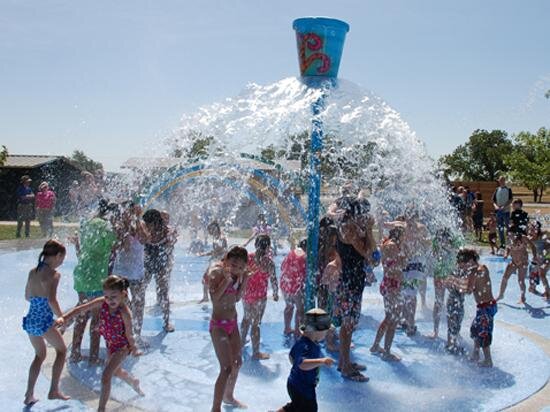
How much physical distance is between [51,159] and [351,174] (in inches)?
844

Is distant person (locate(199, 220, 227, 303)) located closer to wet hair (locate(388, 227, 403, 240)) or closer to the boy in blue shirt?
wet hair (locate(388, 227, 403, 240))

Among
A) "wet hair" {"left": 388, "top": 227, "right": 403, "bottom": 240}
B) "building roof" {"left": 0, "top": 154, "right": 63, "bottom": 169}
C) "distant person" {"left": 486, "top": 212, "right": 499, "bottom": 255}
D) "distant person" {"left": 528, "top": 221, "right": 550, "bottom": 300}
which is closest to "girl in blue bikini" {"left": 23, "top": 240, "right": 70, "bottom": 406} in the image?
"wet hair" {"left": 388, "top": 227, "right": 403, "bottom": 240}

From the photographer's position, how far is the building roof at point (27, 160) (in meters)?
Answer: 24.2

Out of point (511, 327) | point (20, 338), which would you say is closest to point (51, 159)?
point (20, 338)

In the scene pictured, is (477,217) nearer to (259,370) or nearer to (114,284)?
(259,370)

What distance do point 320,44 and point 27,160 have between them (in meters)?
23.2

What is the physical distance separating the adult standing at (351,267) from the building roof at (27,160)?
21845 mm

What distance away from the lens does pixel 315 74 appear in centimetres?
625

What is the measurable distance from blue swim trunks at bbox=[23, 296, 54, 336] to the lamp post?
8.24 ft

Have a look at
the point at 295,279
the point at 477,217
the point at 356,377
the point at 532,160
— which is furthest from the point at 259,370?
the point at 532,160

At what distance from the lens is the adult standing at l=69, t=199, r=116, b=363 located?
17.6 feet

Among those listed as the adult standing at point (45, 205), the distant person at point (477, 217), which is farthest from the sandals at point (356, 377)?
the distant person at point (477, 217)

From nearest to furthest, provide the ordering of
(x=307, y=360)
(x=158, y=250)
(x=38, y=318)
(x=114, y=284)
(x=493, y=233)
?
(x=307, y=360)
(x=114, y=284)
(x=38, y=318)
(x=158, y=250)
(x=493, y=233)

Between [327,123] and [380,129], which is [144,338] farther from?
[380,129]
